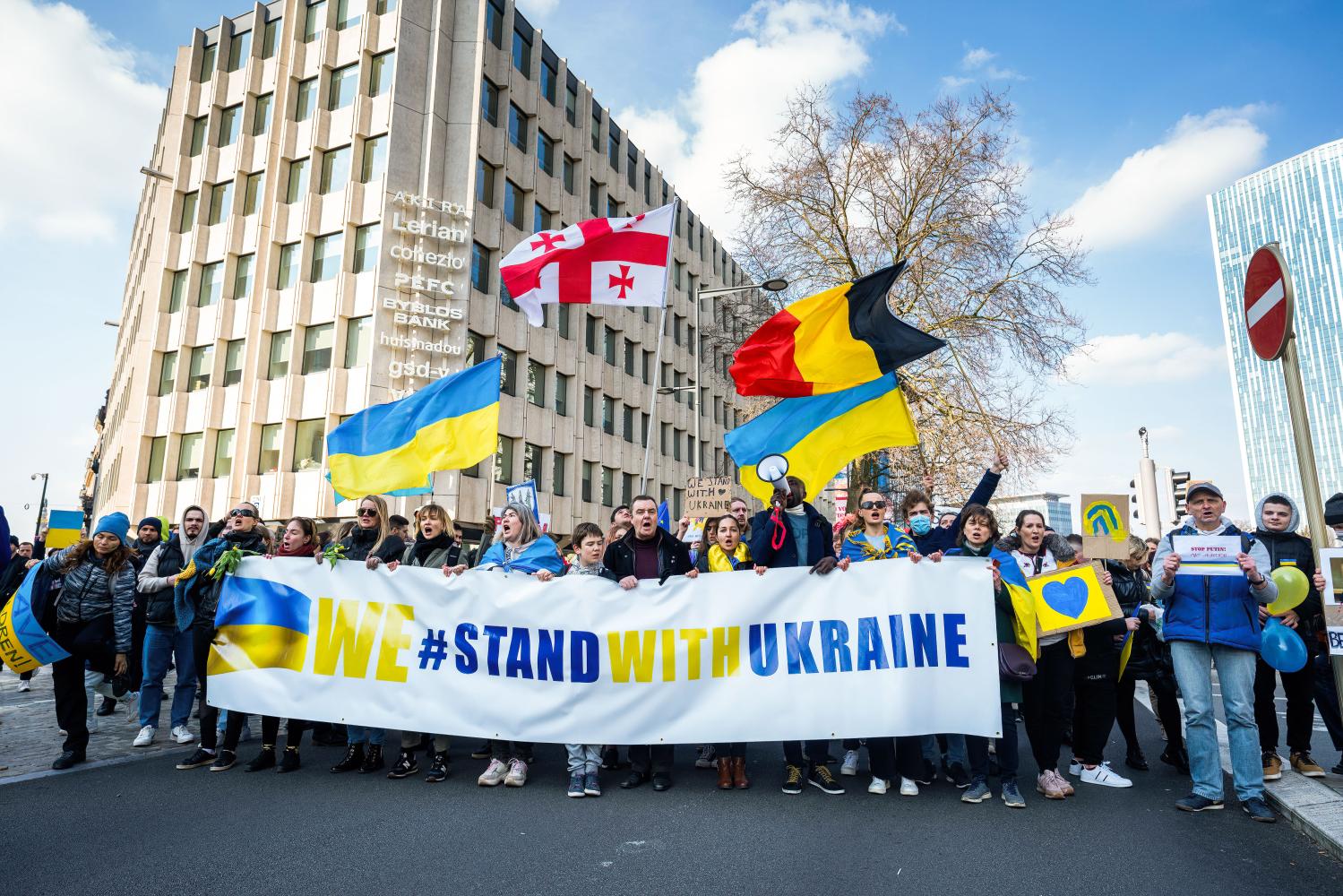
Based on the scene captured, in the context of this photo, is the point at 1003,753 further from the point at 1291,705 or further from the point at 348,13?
the point at 348,13

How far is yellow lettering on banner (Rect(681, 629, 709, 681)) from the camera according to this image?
6.16 meters

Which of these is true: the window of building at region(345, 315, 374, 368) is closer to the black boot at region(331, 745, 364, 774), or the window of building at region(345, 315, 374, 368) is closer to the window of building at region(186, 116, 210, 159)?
the window of building at region(186, 116, 210, 159)

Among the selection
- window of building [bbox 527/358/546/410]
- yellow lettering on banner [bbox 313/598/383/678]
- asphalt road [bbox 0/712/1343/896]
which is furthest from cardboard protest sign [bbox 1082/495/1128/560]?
window of building [bbox 527/358/546/410]

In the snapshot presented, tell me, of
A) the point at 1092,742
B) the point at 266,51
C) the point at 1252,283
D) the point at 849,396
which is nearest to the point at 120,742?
the point at 849,396

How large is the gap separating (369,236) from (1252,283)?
85.9ft

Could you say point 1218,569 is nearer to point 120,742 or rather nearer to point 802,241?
point 120,742

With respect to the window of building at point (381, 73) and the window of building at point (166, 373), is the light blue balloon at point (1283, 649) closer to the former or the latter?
the window of building at point (381, 73)

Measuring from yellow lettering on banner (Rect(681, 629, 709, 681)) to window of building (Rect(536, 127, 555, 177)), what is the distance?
2933cm

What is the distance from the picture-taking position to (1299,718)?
6.34 meters

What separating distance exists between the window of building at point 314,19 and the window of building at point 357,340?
35.1 feet

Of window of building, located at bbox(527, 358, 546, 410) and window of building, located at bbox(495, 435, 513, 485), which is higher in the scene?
window of building, located at bbox(527, 358, 546, 410)

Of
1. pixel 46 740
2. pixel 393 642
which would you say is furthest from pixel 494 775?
pixel 46 740

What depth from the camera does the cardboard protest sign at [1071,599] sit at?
19.1 ft

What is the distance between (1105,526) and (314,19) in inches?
1258
